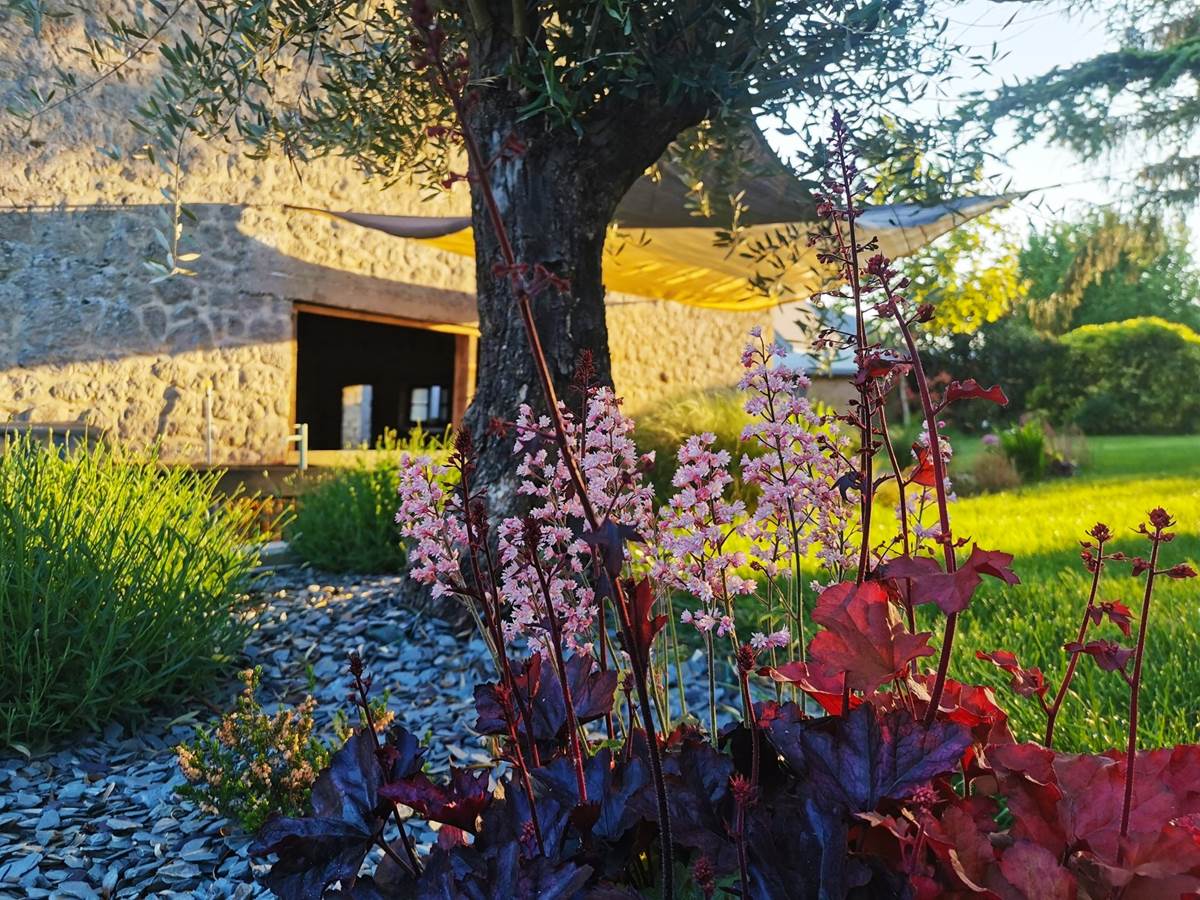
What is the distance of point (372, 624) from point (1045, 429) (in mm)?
10777

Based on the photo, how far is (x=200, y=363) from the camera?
6.86m

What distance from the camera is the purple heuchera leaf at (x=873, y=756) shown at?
40.8 inches

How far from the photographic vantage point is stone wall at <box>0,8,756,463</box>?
617cm

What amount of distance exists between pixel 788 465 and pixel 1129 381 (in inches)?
934

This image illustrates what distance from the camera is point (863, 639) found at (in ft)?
3.50

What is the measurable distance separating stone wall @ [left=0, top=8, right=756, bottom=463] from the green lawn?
5014 mm

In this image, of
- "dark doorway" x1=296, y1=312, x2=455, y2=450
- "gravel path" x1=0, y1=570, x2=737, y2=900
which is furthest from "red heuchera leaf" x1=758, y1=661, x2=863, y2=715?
"dark doorway" x1=296, y1=312, x2=455, y2=450

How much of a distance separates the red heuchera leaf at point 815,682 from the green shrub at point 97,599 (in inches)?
87.0

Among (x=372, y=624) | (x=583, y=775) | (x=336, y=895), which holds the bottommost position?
(x=372, y=624)

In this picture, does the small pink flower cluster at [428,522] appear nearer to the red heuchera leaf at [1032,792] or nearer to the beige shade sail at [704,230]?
the red heuchera leaf at [1032,792]

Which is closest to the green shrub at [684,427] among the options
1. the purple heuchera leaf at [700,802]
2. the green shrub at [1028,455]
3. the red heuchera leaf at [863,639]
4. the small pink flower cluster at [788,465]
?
the green shrub at [1028,455]

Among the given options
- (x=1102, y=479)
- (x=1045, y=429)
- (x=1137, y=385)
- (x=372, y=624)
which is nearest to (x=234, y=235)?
(x=372, y=624)

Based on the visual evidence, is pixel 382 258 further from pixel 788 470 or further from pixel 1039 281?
pixel 1039 281

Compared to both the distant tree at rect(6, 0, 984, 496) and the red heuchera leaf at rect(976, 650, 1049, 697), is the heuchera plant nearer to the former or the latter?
the red heuchera leaf at rect(976, 650, 1049, 697)
